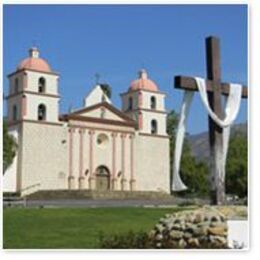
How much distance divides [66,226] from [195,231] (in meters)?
1.34

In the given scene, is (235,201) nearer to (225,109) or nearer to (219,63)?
(225,109)

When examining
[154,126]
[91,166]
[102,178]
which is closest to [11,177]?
[154,126]

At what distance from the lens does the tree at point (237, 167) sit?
543 cm

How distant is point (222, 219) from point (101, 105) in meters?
10.4

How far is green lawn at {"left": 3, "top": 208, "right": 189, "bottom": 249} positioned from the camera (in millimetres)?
5305

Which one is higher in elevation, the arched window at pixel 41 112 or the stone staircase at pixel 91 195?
the arched window at pixel 41 112

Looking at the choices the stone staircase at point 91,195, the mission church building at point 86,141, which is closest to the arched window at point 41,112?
the mission church building at point 86,141

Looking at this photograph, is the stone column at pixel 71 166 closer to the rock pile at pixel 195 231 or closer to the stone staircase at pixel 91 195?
the stone staircase at pixel 91 195

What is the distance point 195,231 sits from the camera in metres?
5.05

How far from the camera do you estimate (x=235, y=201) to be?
5570 mm

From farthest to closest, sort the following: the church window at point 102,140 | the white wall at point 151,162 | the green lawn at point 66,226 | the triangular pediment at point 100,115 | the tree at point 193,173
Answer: the church window at point 102,140 < the triangular pediment at point 100,115 < the white wall at point 151,162 < the tree at point 193,173 < the green lawn at point 66,226

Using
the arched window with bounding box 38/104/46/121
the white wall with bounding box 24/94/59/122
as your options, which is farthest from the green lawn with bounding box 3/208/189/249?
the arched window with bounding box 38/104/46/121

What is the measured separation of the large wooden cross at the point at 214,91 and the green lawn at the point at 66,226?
2.11 feet

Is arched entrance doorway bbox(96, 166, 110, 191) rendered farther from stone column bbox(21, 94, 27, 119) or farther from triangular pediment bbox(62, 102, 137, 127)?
stone column bbox(21, 94, 27, 119)
